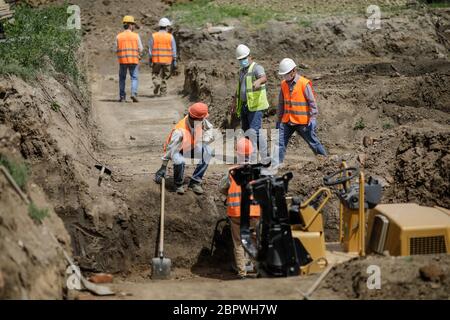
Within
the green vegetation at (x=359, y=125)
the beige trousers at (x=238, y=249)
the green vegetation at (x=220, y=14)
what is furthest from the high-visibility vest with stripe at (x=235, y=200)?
the green vegetation at (x=220, y=14)

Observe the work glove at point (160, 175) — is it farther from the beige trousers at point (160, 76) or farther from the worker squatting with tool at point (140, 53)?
the beige trousers at point (160, 76)

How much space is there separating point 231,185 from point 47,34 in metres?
9.36

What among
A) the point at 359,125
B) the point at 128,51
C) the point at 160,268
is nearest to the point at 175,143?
the point at 160,268

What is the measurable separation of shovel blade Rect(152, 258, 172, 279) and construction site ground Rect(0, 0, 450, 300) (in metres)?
0.32

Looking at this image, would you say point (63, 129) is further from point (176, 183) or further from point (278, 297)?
point (278, 297)

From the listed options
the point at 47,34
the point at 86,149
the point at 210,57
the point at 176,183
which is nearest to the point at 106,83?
the point at 210,57

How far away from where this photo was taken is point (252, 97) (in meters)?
15.2

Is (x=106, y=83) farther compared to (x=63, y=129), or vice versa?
(x=106, y=83)

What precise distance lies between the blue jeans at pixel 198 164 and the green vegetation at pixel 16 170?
3.39m

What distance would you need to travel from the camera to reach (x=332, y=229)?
13688 millimetres

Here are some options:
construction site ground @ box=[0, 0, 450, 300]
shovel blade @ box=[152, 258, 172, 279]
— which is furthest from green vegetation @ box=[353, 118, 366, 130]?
shovel blade @ box=[152, 258, 172, 279]

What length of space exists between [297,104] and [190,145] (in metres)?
2.30

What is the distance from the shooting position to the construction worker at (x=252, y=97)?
15250 mm
